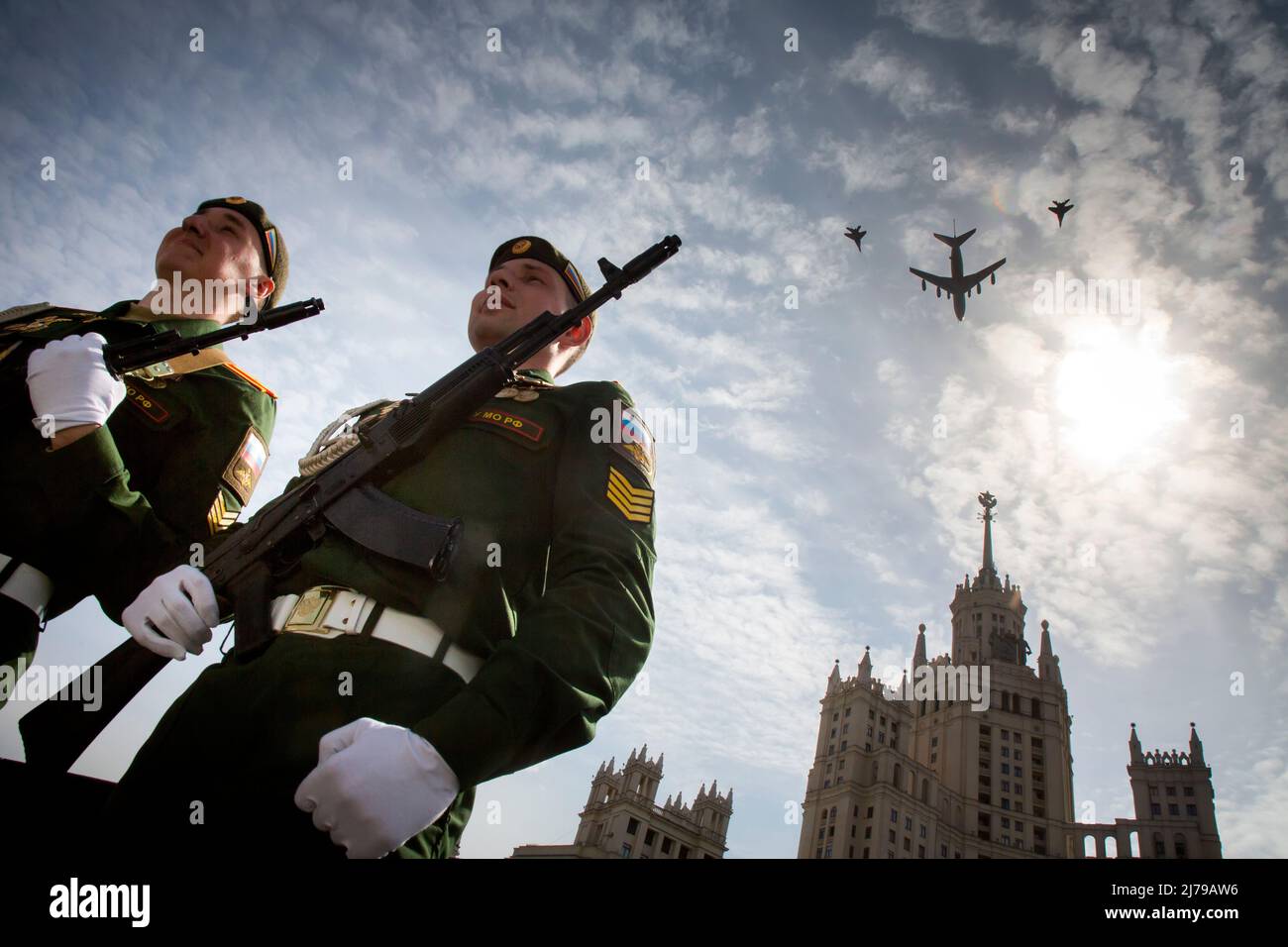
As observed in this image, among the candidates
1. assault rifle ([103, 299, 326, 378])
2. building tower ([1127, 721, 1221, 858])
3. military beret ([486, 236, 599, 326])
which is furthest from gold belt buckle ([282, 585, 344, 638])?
building tower ([1127, 721, 1221, 858])

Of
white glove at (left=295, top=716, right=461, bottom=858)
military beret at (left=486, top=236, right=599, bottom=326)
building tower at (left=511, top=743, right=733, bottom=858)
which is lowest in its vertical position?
white glove at (left=295, top=716, right=461, bottom=858)

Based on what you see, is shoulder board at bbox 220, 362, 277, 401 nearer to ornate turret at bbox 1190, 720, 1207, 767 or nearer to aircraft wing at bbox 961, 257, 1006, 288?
aircraft wing at bbox 961, 257, 1006, 288

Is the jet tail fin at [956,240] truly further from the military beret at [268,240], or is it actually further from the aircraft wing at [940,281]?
the military beret at [268,240]

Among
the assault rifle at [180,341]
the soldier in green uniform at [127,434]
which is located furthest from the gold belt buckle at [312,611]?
the assault rifle at [180,341]

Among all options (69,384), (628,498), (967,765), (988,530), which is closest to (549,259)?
(628,498)

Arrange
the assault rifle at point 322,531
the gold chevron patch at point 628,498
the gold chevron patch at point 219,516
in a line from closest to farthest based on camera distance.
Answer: the assault rifle at point 322,531, the gold chevron patch at point 628,498, the gold chevron patch at point 219,516
